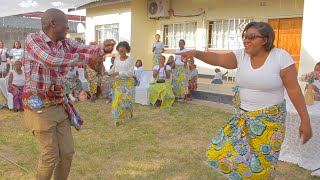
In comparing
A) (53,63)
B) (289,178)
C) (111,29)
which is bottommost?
(289,178)

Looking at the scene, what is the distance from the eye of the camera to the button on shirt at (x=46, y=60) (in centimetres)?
254

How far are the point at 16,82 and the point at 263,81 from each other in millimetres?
6704

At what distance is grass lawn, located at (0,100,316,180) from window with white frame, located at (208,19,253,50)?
4.95 meters

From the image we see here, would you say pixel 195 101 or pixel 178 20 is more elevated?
pixel 178 20

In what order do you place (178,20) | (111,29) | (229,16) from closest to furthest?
(229,16) → (178,20) → (111,29)

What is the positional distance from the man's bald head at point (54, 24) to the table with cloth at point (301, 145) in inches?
118

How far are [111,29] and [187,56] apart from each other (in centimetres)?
1463

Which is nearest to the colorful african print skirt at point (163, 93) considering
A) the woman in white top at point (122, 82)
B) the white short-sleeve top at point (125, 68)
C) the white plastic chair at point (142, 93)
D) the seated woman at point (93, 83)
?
the white plastic chair at point (142, 93)

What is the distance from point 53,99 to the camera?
2846 millimetres

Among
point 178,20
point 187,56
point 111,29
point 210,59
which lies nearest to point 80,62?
point 187,56

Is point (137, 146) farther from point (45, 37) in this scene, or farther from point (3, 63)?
point (3, 63)

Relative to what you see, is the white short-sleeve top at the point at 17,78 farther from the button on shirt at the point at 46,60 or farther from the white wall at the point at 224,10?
the white wall at the point at 224,10

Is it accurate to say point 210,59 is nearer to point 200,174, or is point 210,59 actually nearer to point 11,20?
point 200,174

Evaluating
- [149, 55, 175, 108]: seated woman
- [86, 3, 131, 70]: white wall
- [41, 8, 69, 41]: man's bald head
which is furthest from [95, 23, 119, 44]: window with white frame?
[41, 8, 69, 41]: man's bald head
